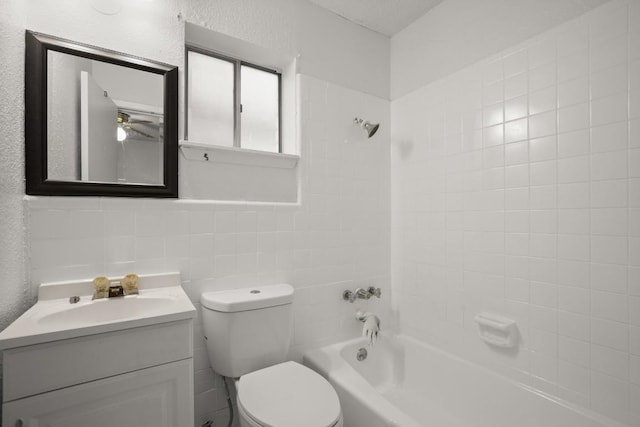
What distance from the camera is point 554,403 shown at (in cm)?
128

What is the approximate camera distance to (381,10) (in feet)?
→ 6.15

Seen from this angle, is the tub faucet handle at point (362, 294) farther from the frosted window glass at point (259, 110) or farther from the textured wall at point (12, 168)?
the textured wall at point (12, 168)

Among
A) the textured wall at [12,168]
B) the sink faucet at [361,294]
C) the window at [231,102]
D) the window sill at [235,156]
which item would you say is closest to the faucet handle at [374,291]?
the sink faucet at [361,294]

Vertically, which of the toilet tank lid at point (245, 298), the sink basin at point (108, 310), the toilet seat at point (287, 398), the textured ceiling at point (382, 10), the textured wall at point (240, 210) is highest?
the textured ceiling at point (382, 10)

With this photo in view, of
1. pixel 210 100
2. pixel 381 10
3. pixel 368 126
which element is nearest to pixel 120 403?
pixel 210 100

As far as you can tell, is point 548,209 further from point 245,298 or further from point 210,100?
point 210,100

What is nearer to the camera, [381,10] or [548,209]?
[548,209]

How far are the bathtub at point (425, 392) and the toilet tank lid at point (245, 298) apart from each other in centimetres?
45

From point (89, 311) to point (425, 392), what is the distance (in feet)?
5.88

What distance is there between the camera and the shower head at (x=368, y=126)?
179 cm

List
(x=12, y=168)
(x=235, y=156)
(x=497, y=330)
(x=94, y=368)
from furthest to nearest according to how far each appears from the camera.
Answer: (x=235, y=156) < (x=497, y=330) < (x=12, y=168) < (x=94, y=368)

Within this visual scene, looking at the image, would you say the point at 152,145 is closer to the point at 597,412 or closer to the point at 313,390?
the point at 313,390

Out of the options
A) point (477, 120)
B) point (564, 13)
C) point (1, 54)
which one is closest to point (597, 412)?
point (477, 120)

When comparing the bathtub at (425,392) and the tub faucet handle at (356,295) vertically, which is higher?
the tub faucet handle at (356,295)
